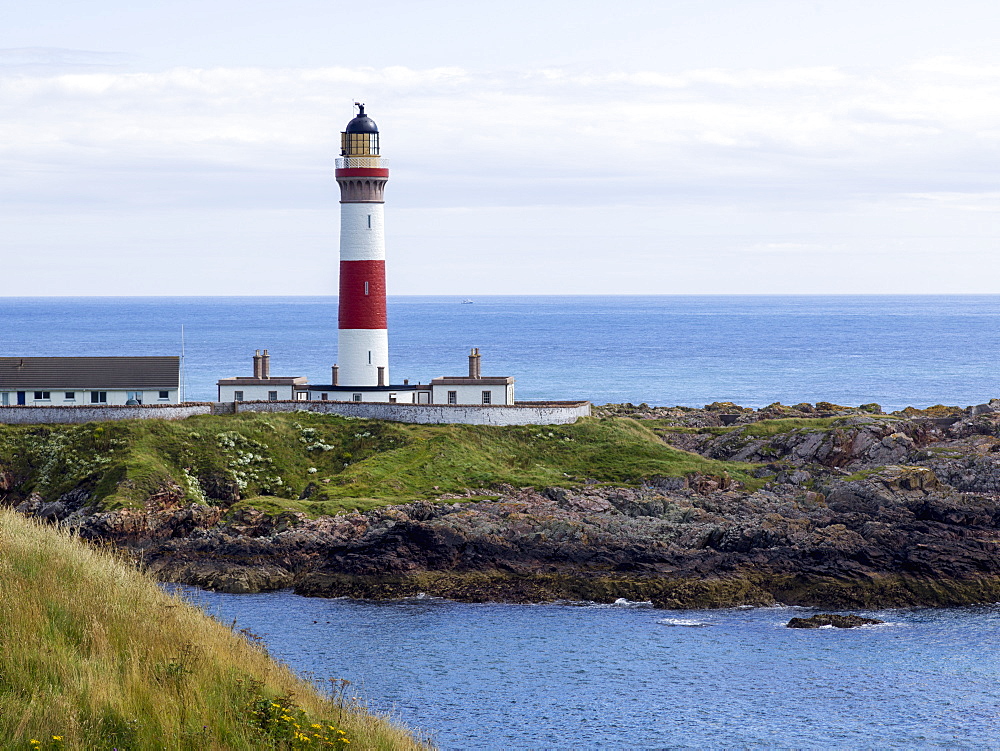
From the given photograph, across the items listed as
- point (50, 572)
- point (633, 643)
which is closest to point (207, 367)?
point (633, 643)

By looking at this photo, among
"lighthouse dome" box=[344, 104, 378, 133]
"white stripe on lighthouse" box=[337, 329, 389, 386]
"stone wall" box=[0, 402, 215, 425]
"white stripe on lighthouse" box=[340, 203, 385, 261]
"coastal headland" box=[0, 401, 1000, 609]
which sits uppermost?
"lighthouse dome" box=[344, 104, 378, 133]

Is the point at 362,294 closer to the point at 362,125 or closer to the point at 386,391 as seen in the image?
the point at 386,391

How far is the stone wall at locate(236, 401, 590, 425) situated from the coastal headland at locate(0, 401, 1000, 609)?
42.2 inches

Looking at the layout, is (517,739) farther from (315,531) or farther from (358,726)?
(315,531)

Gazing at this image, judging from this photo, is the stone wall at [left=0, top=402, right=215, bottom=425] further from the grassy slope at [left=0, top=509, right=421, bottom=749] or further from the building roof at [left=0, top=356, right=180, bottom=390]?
the grassy slope at [left=0, top=509, right=421, bottom=749]

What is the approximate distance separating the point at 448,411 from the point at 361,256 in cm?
1027

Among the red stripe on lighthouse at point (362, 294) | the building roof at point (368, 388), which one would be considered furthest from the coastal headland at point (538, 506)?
the red stripe on lighthouse at point (362, 294)

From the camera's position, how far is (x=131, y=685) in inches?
638

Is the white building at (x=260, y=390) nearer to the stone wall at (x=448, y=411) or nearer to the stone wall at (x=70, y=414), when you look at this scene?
the stone wall at (x=448, y=411)

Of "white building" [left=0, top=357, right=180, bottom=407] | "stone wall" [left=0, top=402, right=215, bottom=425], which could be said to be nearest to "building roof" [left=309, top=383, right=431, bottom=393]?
"white building" [left=0, top=357, right=180, bottom=407]

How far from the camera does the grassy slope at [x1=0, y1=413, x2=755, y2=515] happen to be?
177ft

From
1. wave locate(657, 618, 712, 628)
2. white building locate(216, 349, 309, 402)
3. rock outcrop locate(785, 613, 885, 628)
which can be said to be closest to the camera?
rock outcrop locate(785, 613, 885, 628)

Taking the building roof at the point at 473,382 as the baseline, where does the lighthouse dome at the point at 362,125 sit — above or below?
above

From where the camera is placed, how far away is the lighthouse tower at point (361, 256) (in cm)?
6569
